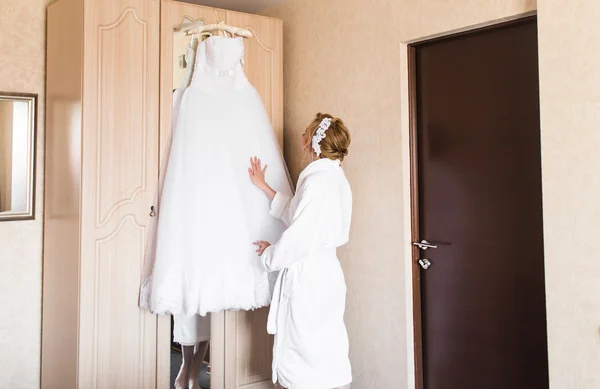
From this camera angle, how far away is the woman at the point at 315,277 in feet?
7.80

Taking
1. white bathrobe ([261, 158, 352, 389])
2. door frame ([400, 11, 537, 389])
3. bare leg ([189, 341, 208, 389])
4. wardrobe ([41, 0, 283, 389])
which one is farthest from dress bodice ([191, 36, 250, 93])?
A: bare leg ([189, 341, 208, 389])

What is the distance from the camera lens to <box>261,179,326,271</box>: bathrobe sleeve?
7.72 ft

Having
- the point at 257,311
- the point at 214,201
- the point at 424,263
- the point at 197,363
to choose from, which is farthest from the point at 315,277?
the point at 197,363

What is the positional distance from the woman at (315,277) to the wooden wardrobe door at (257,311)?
1.79 ft

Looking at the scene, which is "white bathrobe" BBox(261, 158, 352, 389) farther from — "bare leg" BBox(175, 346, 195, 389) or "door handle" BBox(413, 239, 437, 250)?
"bare leg" BBox(175, 346, 195, 389)

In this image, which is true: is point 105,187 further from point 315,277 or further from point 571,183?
point 571,183

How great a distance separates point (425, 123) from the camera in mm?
2564

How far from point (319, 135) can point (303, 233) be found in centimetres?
47

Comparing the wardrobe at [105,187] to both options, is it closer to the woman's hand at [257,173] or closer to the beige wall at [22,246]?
the beige wall at [22,246]

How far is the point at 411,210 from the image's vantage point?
2.58m

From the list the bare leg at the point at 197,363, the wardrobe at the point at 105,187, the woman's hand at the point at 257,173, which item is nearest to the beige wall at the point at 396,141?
the woman's hand at the point at 257,173

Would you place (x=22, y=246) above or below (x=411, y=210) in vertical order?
below

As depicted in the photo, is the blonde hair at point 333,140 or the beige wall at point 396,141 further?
the blonde hair at point 333,140

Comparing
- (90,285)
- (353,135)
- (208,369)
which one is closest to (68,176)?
(90,285)
